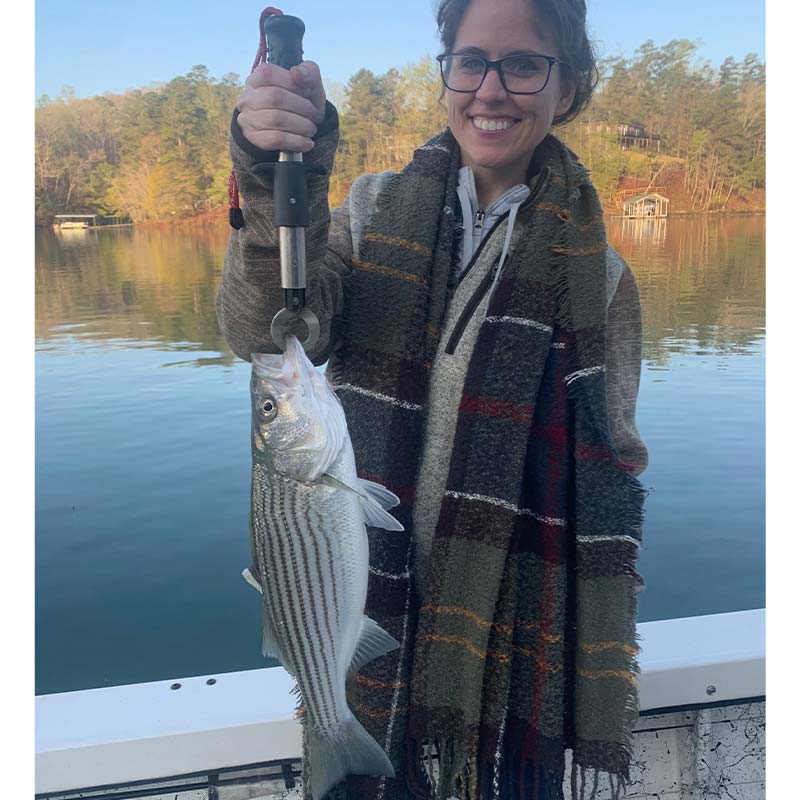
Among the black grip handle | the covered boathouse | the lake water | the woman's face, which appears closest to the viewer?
the black grip handle

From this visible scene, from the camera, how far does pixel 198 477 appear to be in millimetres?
6812

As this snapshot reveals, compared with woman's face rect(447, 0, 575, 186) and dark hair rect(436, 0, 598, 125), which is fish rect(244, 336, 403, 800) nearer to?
woman's face rect(447, 0, 575, 186)

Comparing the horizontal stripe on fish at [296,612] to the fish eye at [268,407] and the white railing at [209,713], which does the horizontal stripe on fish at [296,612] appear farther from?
the white railing at [209,713]

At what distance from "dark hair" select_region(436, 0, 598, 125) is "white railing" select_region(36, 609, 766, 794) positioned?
1273mm

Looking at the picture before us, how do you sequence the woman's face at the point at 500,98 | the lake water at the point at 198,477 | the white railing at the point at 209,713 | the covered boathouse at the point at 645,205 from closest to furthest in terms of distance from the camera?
the woman's face at the point at 500,98 → the white railing at the point at 209,713 → the lake water at the point at 198,477 → the covered boathouse at the point at 645,205

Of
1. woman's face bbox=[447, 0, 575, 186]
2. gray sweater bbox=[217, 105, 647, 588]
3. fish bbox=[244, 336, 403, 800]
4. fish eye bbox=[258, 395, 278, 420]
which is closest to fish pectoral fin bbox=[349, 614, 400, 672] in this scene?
fish bbox=[244, 336, 403, 800]

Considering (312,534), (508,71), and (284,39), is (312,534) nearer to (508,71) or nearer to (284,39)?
(284,39)

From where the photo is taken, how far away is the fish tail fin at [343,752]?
1.10m

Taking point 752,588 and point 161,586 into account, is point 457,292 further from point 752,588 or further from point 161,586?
point 752,588

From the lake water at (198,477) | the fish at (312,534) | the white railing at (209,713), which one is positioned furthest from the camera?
the lake water at (198,477)

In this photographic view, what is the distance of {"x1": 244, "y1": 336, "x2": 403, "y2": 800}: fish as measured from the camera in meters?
1.03

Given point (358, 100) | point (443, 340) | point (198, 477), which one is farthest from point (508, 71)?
point (358, 100)

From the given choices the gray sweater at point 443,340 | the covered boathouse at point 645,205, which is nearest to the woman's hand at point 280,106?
the gray sweater at point 443,340
